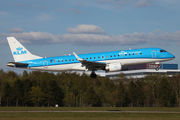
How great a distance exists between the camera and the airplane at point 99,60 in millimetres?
53344

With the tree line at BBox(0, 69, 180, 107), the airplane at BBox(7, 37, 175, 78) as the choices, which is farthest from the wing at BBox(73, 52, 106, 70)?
the tree line at BBox(0, 69, 180, 107)

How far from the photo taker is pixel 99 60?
53906mm

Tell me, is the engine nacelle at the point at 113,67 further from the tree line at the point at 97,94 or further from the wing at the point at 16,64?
the tree line at the point at 97,94

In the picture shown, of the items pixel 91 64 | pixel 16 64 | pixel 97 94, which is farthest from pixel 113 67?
pixel 97 94

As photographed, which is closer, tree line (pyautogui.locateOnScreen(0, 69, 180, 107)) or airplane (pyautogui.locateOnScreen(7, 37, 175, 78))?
airplane (pyautogui.locateOnScreen(7, 37, 175, 78))

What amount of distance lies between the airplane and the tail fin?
1.14 metres

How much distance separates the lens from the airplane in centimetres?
5334

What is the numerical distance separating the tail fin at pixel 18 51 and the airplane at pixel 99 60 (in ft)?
3.74

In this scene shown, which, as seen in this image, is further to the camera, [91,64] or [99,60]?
[99,60]

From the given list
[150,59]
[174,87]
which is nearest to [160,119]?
[150,59]

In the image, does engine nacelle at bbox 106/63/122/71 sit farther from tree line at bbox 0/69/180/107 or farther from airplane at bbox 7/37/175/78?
tree line at bbox 0/69/180/107

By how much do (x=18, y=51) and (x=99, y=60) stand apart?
1712 centimetres

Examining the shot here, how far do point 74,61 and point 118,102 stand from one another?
255ft

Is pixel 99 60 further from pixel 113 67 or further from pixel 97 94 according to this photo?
pixel 97 94
